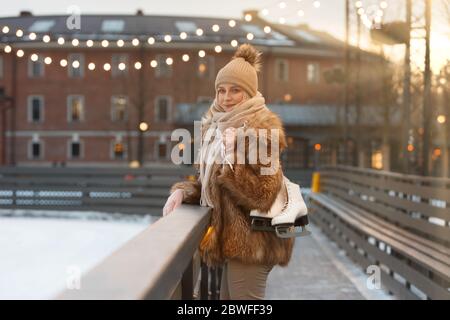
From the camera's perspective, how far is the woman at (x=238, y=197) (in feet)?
10.9

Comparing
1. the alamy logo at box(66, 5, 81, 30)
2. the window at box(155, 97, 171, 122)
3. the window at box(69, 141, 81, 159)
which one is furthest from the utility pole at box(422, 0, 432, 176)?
the window at box(69, 141, 81, 159)

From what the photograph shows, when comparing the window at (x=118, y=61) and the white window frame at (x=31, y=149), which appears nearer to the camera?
the window at (x=118, y=61)

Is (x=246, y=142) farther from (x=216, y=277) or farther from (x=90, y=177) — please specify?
(x=90, y=177)

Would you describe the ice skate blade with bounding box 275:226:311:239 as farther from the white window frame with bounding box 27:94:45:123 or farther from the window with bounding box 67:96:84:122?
the white window frame with bounding box 27:94:45:123

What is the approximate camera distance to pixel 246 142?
10.7ft

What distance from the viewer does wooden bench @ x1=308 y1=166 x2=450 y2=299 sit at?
6.07m

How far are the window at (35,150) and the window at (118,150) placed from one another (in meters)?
4.75

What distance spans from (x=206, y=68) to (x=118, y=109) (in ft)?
20.7

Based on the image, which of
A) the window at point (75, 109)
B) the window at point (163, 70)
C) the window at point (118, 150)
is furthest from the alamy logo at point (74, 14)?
the window at point (75, 109)

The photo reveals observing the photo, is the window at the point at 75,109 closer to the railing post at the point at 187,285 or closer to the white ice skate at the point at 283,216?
the white ice skate at the point at 283,216

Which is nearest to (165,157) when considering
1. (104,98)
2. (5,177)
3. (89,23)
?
(104,98)

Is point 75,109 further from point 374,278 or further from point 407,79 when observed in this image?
point 374,278

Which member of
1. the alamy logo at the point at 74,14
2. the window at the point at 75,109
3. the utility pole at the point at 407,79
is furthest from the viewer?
the window at the point at 75,109

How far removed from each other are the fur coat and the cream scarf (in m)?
0.05
